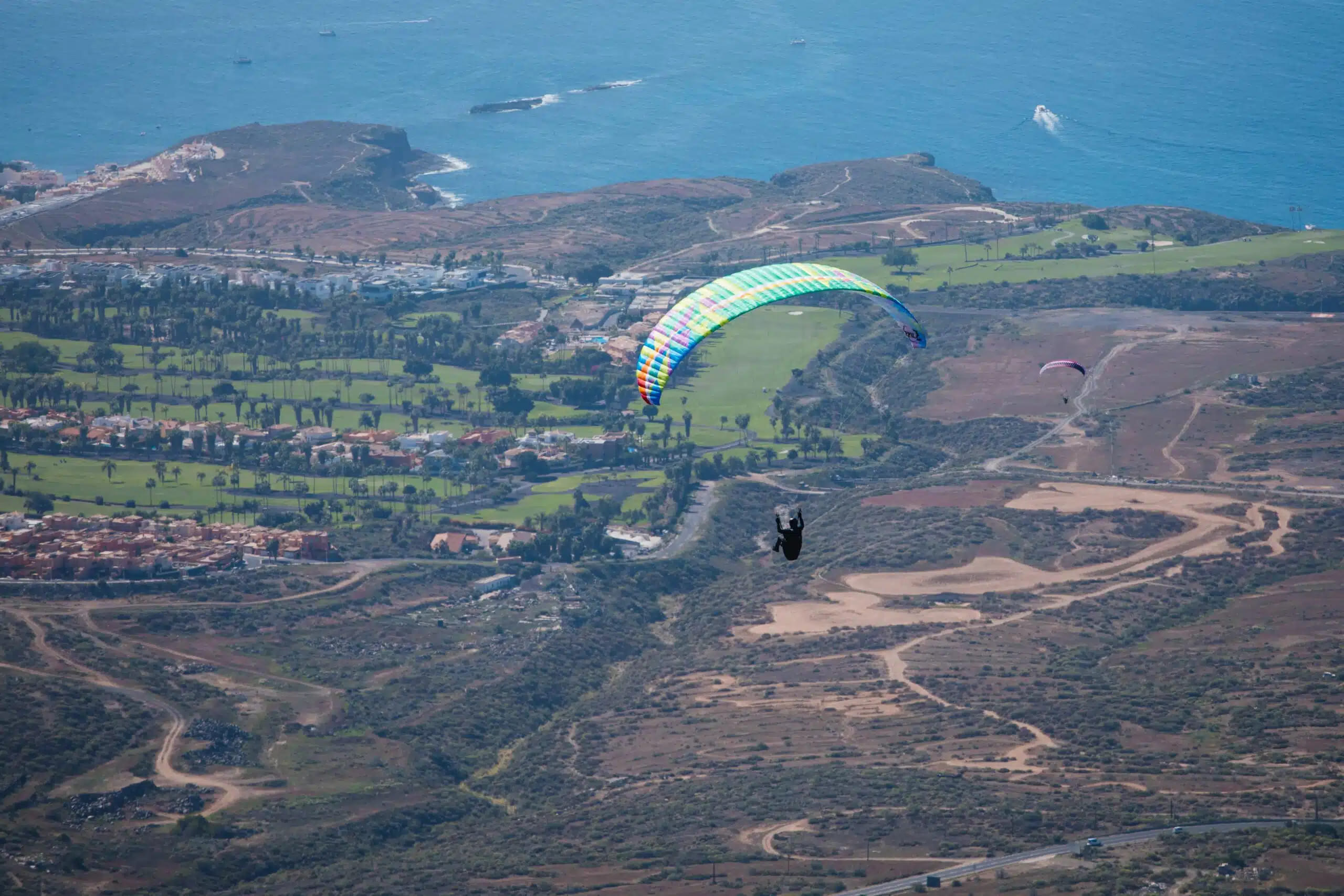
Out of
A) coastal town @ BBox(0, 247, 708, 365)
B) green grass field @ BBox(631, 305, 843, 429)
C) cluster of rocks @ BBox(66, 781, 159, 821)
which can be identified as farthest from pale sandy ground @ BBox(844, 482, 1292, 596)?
coastal town @ BBox(0, 247, 708, 365)

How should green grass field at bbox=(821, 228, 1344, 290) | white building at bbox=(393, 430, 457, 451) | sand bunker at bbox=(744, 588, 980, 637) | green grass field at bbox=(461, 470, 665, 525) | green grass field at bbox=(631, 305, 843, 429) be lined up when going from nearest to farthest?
1. sand bunker at bbox=(744, 588, 980, 637)
2. green grass field at bbox=(461, 470, 665, 525)
3. white building at bbox=(393, 430, 457, 451)
4. green grass field at bbox=(631, 305, 843, 429)
5. green grass field at bbox=(821, 228, 1344, 290)

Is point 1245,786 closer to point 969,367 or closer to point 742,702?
point 742,702

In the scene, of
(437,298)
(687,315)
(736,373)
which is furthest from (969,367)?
(687,315)

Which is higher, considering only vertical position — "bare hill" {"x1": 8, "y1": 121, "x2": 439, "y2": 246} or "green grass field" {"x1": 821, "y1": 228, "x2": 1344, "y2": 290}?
"bare hill" {"x1": 8, "y1": 121, "x2": 439, "y2": 246}

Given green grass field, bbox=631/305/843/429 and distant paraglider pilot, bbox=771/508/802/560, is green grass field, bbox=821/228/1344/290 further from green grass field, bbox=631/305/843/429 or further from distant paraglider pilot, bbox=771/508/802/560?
distant paraglider pilot, bbox=771/508/802/560

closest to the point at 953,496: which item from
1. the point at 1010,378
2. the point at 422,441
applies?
the point at 1010,378

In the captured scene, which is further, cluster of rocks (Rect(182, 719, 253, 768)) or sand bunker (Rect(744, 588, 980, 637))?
sand bunker (Rect(744, 588, 980, 637))

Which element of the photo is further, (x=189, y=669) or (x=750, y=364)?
(x=750, y=364)

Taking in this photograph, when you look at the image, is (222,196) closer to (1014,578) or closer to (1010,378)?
(1010,378)

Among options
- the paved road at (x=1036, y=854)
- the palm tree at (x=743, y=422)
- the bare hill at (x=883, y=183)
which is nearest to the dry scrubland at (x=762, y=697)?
the paved road at (x=1036, y=854)
